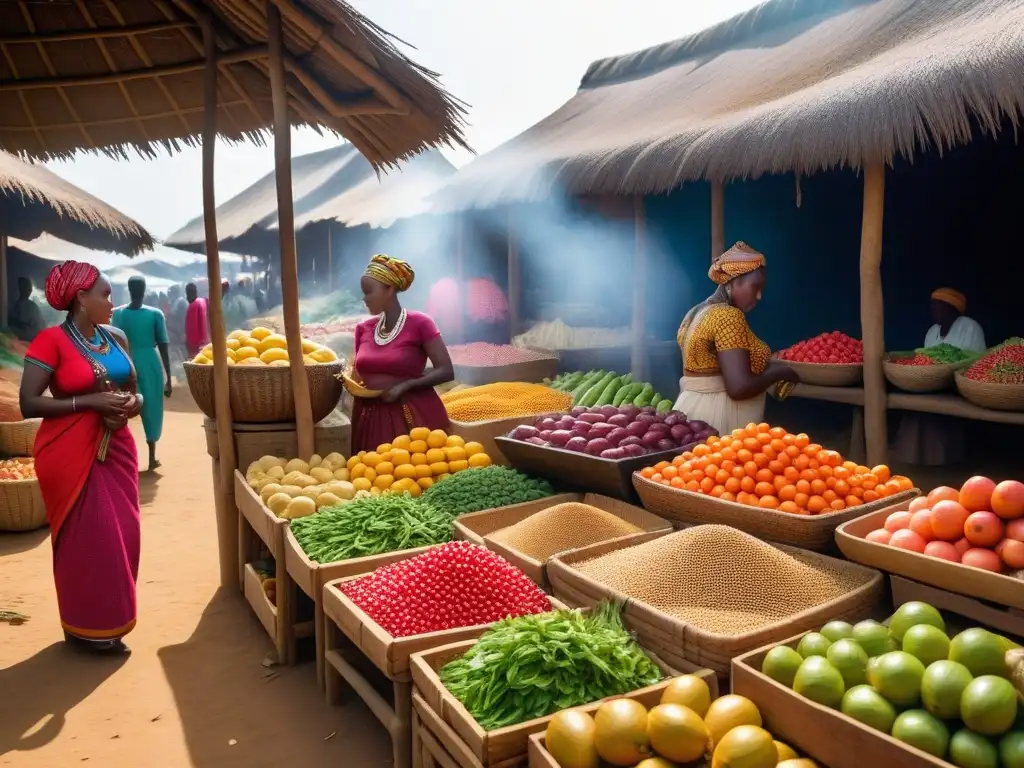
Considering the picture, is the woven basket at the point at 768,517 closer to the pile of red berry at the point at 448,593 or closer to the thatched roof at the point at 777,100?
the pile of red berry at the point at 448,593

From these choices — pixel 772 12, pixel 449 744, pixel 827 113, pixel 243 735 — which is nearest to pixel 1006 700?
pixel 449 744

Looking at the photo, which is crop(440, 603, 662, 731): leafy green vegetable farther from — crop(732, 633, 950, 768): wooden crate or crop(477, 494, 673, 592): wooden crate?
crop(477, 494, 673, 592): wooden crate

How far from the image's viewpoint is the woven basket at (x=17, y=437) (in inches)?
268

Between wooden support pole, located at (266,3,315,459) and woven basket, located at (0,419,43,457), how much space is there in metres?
3.67

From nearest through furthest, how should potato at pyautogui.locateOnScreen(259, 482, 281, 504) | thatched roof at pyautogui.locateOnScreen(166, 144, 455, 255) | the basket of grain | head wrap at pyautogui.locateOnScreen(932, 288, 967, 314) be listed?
the basket of grain
potato at pyautogui.locateOnScreen(259, 482, 281, 504)
head wrap at pyautogui.locateOnScreen(932, 288, 967, 314)
thatched roof at pyautogui.locateOnScreen(166, 144, 455, 255)

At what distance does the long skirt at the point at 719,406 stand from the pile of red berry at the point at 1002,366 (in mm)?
1753

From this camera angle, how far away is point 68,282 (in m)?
3.72

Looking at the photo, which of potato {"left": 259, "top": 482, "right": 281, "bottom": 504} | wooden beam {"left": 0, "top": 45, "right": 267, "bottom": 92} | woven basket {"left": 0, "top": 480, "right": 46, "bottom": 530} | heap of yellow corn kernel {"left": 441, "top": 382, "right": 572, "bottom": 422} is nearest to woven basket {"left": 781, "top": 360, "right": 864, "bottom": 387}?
heap of yellow corn kernel {"left": 441, "top": 382, "right": 572, "bottom": 422}

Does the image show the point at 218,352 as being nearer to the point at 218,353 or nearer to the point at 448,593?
the point at 218,353

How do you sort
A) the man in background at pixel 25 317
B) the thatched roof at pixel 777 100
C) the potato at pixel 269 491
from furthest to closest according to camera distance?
1. the man in background at pixel 25 317
2. the thatched roof at pixel 777 100
3. the potato at pixel 269 491

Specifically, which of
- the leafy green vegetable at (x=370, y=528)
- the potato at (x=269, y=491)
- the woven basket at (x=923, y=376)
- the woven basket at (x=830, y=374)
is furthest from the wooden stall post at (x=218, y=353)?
the woven basket at (x=923, y=376)

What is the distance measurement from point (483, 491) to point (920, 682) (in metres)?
2.22

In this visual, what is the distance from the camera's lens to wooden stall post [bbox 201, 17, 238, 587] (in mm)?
4367

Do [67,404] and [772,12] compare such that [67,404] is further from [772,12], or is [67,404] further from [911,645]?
[772,12]
